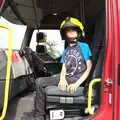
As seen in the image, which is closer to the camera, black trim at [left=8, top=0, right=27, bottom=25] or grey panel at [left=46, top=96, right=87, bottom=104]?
grey panel at [left=46, top=96, right=87, bottom=104]

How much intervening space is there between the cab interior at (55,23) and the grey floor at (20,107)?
0.42m

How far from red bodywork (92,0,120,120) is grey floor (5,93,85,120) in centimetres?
28

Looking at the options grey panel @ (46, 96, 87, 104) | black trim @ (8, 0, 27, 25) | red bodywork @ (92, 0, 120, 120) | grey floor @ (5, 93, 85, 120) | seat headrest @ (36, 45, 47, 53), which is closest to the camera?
red bodywork @ (92, 0, 120, 120)

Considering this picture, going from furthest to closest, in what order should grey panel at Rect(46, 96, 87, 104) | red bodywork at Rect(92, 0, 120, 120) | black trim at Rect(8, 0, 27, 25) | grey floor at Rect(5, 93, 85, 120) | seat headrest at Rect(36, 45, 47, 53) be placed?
seat headrest at Rect(36, 45, 47, 53), black trim at Rect(8, 0, 27, 25), grey floor at Rect(5, 93, 85, 120), grey panel at Rect(46, 96, 87, 104), red bodywork at Rect(92, 0, 120, 120)

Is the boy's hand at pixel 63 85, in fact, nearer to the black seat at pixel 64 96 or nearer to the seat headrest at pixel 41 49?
the black seat at pixel 64 96

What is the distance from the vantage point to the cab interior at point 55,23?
3.53 metres

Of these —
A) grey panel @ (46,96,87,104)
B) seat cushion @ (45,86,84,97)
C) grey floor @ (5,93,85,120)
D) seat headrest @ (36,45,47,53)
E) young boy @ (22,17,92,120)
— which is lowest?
grey floor @ (5,93,85,120)

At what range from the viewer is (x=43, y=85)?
3598mm

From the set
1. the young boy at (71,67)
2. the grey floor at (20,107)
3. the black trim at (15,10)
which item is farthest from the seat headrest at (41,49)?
the young boy at (71,67)

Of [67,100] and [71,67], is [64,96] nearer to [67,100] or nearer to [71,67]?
[67,100]

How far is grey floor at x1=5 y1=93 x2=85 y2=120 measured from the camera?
3535 millimetres

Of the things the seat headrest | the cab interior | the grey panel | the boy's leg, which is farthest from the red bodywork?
the seat headrest

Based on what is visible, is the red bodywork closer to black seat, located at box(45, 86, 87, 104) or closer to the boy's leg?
black seat, located at box(45, 86, 87, 104)

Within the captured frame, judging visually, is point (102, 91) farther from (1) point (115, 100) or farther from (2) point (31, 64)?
(2) point (31, 64)
